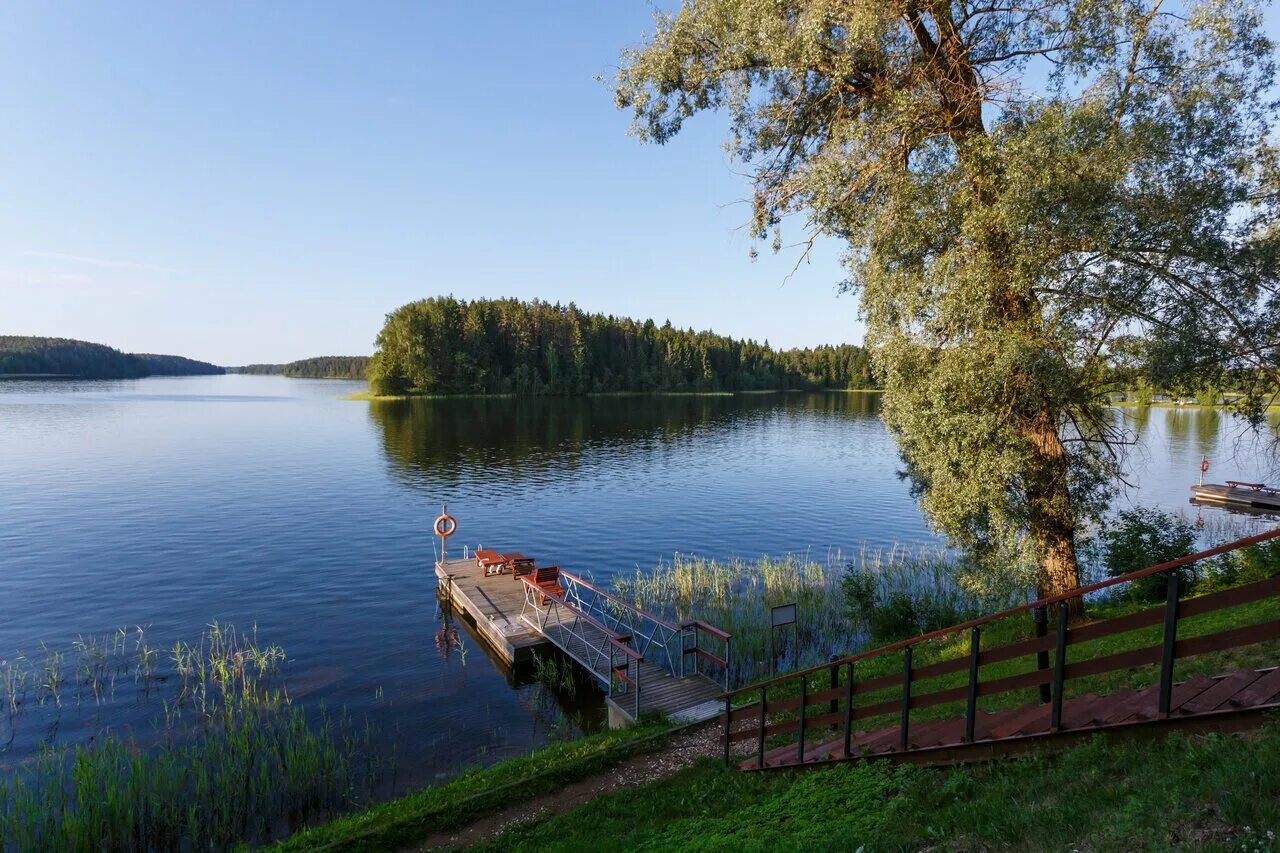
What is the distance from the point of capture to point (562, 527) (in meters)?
33.1

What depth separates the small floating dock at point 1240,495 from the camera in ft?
115

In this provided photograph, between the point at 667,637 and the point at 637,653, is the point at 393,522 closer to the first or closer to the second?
the point at 667,637

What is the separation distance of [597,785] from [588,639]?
718cm

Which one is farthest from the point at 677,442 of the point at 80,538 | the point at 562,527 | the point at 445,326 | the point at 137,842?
the point at 445,326

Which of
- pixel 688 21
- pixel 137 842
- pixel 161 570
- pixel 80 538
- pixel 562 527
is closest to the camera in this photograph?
pixel 137 842

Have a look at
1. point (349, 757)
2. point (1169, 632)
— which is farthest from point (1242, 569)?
point (349, 757)

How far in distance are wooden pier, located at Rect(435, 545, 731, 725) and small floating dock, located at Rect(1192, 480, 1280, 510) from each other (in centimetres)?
3488

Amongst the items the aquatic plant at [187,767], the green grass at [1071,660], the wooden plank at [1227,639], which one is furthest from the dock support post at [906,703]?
the aquatic plant at [187,767]

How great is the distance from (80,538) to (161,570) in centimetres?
736

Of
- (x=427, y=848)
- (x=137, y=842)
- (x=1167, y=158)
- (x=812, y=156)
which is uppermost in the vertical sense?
(x=812, y=156)

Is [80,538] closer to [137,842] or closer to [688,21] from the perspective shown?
[137,842]

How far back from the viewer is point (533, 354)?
441 ft

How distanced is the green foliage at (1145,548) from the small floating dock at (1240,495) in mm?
23104

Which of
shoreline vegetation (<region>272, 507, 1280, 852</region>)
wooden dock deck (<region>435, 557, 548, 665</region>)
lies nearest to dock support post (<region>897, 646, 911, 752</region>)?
shoreline vegetation (<region>272, 507, 1280, 852</region>)
